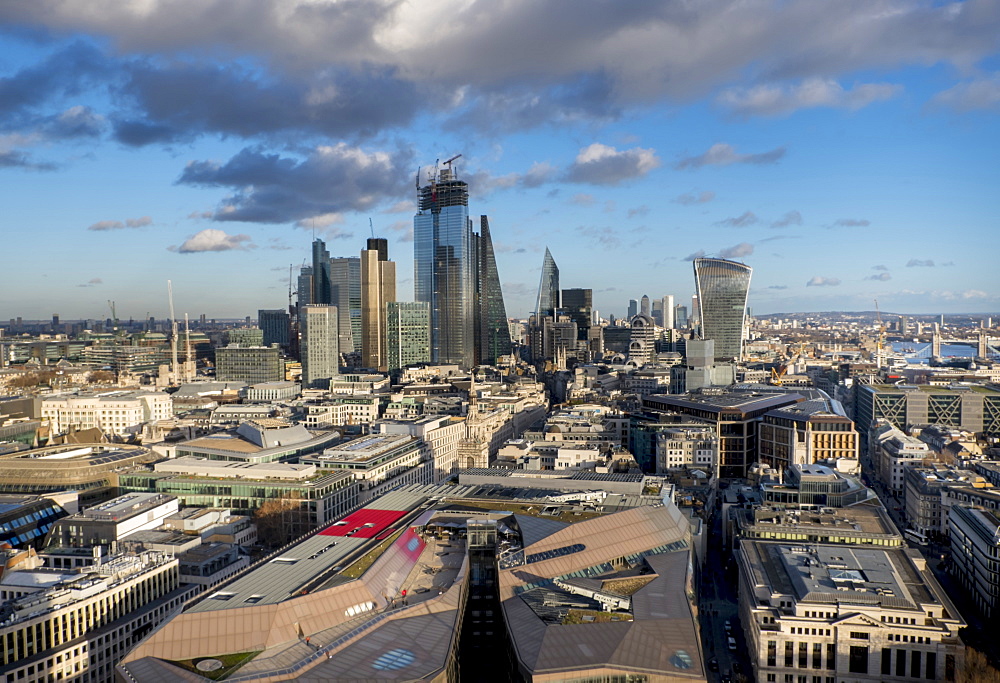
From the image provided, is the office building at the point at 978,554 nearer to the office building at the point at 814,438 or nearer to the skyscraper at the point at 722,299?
the office building at the point at 814,438

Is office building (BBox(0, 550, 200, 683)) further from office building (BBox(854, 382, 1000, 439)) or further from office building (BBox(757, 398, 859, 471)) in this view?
office building (BBox(854, 382, 1000, 439))

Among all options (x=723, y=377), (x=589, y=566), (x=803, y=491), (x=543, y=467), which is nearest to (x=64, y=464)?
(x=543, y=467)

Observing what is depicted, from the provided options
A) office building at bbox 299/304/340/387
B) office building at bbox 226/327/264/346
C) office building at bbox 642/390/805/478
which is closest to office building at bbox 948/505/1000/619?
office building at bbox 642/390/805/478

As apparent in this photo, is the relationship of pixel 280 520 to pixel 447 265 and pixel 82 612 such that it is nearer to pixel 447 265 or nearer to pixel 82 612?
pixel 82 612

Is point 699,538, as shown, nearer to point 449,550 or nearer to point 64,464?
point 449,550

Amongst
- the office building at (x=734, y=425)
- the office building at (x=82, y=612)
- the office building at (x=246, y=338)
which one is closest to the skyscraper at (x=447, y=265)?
the office building at (x=246, y=338)

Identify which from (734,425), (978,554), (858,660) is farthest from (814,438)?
(858,660)

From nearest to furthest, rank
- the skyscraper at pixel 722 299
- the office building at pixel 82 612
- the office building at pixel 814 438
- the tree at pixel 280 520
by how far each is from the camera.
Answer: the office building at pixel 82 612 < the tree at pixel 280 520 < the office building at pixel 814 438 < the skyscraper at pixel 722 299
